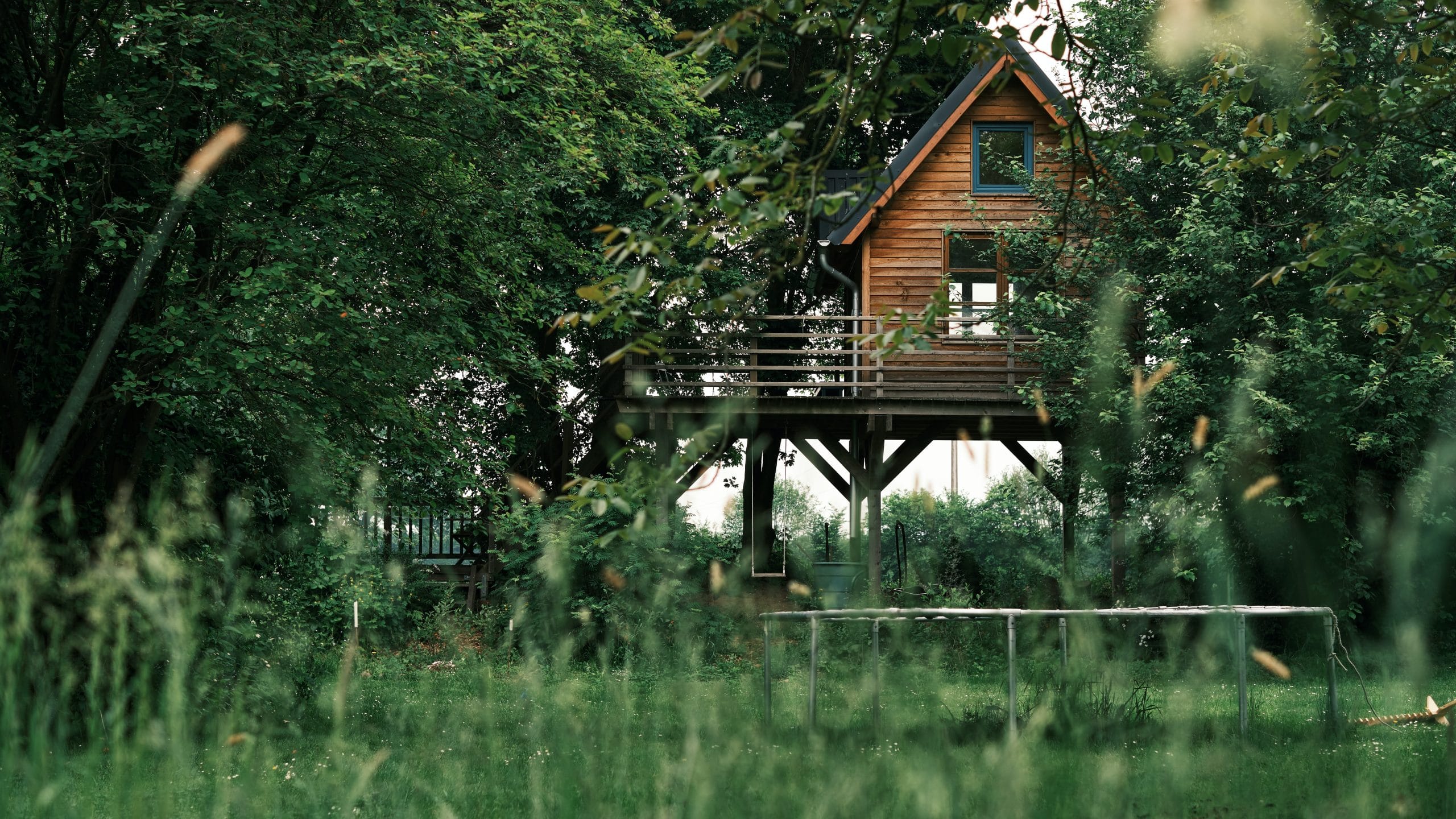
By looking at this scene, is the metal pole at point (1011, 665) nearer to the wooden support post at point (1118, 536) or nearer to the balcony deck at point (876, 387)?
the wooden support post at point (1118, 536)

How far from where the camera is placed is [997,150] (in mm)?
20562

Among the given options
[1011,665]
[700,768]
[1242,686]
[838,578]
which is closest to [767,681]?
[1011,665]

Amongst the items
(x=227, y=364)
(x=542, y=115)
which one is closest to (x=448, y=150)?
(x=542, y=115)

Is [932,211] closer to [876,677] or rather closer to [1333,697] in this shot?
[1333,697]

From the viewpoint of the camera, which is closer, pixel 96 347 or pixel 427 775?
pixel 427 775

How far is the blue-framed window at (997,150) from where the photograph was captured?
20547mm

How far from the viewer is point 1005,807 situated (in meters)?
1.82

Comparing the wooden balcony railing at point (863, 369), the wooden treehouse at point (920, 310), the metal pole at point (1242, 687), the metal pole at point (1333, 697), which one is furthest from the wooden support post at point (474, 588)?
the metal pole at point (1333, 697)

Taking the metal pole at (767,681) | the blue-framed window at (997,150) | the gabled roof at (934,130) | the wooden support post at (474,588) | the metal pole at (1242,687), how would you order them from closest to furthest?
the metal pole at (767,681) < the metal pole at (1242,687) < the gabled roof at (934,130) < the blue-framed window at (997,150) < the wooden support post at (474,588)

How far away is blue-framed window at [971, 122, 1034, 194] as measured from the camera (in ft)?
67.4

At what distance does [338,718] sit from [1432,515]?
1633cm

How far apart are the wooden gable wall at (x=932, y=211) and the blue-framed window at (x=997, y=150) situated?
0.08m

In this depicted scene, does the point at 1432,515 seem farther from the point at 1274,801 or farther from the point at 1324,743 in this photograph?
the point at 1274,801

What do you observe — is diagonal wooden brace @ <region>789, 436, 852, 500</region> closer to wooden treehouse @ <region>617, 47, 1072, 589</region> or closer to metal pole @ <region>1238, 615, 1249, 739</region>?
wooden treehouse @ <region>617, 47, 1072, 589</region>
